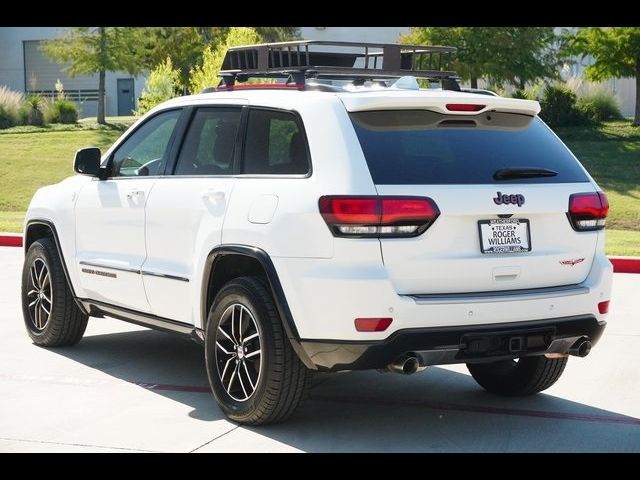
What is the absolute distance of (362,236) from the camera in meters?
5.48

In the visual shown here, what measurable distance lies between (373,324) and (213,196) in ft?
4.50

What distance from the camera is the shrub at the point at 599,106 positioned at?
3238cm

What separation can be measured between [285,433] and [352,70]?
212 cm

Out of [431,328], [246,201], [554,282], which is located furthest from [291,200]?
[554,282]

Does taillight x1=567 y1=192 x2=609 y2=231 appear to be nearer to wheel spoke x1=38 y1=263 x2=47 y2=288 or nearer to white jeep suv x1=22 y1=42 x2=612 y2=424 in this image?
white jeep suv x1=22 y1=42 x2=612 y2=424

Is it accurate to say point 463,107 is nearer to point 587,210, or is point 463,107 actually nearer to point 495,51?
point 587,210

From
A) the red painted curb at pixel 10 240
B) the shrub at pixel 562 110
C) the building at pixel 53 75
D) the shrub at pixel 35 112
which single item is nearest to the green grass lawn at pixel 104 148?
the shrub at pixel 562 110

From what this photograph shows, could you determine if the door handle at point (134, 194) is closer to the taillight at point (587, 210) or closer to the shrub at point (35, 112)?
the taillight at point (587, 210)

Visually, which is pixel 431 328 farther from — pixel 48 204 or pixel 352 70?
pixel 48 204

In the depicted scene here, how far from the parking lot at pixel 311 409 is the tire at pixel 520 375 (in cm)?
9

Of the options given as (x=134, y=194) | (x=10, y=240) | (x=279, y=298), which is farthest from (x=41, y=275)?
(x=10, y=240)

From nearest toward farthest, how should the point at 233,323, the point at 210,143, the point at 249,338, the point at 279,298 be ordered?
the point at 279,298 < the point at 249,338 < the point at 233,323 < the point at 210,143

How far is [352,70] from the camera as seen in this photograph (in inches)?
260

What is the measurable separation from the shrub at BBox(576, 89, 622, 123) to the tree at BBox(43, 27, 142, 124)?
15327mm
